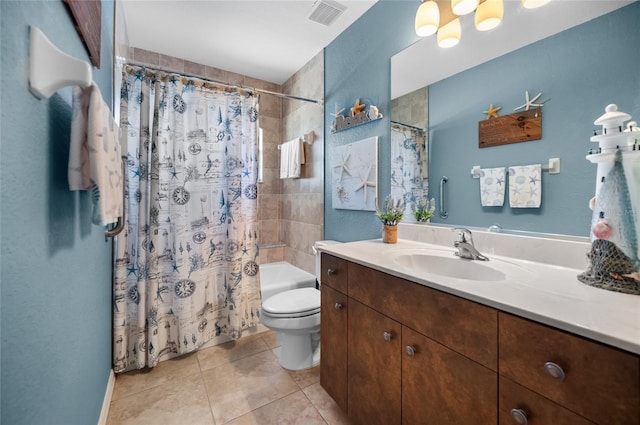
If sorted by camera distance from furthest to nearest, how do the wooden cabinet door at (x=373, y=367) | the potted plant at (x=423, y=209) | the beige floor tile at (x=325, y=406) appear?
the potted plant at (x=423, y=209), the beige floor tile at (x=325, y=406), the wooden cabinet door at (x=373, y=367)

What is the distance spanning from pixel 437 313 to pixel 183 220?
1.72m

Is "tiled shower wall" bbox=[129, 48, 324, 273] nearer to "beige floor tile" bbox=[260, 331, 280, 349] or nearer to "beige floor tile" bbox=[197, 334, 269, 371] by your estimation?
"beige floor tile" bbox=[260, 331, 280, 349]

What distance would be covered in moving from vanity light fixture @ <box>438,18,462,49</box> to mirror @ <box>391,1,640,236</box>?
0.03 m

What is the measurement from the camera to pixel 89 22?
95 cm

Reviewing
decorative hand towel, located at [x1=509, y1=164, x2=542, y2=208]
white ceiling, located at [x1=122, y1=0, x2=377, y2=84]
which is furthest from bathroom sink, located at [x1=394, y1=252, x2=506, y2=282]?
white ceiling, located at [x1=122, y1=0, x2=377, y2=84]

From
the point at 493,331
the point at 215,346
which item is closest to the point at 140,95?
the point at 215,346

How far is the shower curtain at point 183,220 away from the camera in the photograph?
1745 millimetres

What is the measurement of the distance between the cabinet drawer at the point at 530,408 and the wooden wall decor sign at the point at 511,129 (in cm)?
94

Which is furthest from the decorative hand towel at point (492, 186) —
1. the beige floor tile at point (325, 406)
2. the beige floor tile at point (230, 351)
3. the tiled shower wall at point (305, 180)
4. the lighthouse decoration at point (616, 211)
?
the beige floor tile at point (230, 351)

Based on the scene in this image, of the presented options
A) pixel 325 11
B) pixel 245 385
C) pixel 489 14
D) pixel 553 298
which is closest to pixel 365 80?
pixel 325 11

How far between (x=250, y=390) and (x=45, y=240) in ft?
4.54

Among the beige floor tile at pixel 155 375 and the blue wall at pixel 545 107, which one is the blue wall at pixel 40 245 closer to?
the beige floor tile at pixel 155 375

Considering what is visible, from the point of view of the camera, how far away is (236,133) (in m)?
2.05

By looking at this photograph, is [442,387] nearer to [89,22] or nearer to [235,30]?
[89,22]
